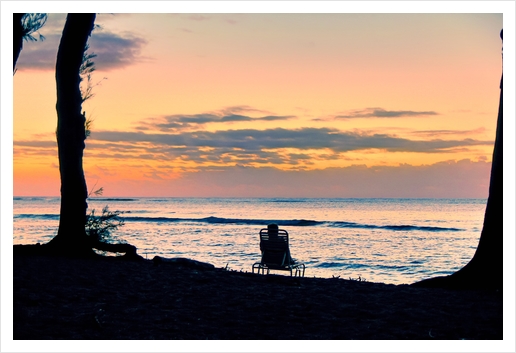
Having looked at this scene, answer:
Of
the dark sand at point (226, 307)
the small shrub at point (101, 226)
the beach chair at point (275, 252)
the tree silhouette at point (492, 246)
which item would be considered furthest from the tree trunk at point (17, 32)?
the tree silhouette at point (492, 246)

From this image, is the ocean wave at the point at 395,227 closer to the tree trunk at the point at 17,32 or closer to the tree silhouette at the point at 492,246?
the tree silhouette at the point at 492,246

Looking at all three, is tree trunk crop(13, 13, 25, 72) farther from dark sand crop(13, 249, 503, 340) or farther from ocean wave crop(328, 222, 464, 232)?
ocean wave crop(328, 222, 464, 232)

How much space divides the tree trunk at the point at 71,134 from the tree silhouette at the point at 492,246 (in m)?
6.46

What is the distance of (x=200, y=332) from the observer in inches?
211

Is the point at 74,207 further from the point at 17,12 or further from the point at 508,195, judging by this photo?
the point at 508,195

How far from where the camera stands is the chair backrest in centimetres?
1055

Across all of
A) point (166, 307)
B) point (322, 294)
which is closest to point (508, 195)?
point (322, 294)

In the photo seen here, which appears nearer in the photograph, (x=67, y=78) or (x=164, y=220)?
(x=67, y=78)

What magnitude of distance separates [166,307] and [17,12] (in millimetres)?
4336

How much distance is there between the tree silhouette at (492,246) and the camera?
7.91 meters

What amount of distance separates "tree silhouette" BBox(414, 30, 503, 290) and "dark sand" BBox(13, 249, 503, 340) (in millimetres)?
438

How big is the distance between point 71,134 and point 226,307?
4.97 m

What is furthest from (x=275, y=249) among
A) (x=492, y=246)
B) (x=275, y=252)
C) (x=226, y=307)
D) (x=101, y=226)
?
(x=226, y=307)

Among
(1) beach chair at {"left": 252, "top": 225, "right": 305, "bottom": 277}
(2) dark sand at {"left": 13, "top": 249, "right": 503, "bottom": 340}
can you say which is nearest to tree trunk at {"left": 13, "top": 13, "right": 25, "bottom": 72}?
(2) dark sand at {"left": 13, "top": 249, "right": 503, "bottom": 340}
